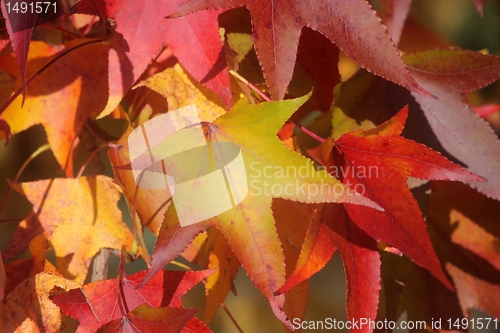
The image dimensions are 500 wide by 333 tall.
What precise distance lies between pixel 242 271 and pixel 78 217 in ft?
2.35

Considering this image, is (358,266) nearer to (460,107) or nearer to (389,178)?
(389,178)

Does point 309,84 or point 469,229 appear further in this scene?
point 469,229

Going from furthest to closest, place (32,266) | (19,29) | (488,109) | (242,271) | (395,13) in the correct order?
(242,271) → (488,109) → (395,13) → (32,266) → (19,29)

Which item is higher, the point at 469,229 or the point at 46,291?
the point at 46,291

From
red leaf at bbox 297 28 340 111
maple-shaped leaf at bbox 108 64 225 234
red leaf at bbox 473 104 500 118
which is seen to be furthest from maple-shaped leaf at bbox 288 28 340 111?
red leaf at bbox 473 104 500 118

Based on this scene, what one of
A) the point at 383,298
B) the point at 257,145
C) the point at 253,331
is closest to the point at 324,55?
the point at 257,145

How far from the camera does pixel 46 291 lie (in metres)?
0.46

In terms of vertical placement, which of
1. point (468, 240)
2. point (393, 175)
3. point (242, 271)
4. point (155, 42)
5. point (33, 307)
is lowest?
point (242, 271)

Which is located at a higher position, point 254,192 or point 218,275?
point 254,192

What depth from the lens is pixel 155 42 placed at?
1.53 feet

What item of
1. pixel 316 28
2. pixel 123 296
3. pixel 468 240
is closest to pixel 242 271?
pixel 468 240

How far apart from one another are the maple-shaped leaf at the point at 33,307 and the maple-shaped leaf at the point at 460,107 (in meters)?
0.42

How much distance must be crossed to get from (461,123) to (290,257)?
0.25 meters

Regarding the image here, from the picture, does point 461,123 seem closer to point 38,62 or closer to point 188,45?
point 188,45
